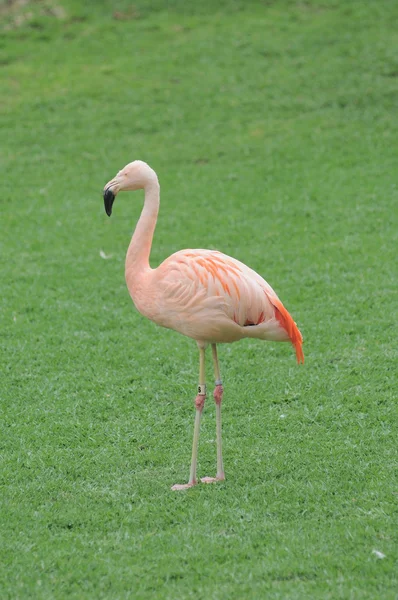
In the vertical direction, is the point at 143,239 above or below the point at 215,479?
above

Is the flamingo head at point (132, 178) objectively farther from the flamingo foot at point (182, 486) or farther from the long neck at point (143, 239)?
the flamingo foot at point (182, 486)

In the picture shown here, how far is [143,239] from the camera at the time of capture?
5121 millimetres

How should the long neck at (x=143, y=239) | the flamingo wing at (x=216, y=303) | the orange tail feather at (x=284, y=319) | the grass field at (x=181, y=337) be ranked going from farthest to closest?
the long neck at (x=143, y=239), the orange tail feather at (x=284, y=319), the flamingo wing at (x=216, y=303), the grass field at (x=181, y=337)

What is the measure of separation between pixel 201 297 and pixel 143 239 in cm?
57

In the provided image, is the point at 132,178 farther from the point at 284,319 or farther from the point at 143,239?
the point at 284,319

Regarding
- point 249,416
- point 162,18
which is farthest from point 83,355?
point 162,18

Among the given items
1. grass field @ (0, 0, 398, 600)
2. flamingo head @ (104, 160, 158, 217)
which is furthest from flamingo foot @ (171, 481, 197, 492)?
flamingo head @ (104, 160, 158, 217)

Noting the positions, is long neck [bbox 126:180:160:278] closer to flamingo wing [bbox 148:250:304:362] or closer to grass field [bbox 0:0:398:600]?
flamingo wing [bbox 148:250:304:362]

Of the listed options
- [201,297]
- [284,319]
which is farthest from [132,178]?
[284,319]

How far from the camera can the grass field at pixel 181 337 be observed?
4.28 meters

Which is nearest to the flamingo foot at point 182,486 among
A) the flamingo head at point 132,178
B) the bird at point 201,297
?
the bird at point 201,297

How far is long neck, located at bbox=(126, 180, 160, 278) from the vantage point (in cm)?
507

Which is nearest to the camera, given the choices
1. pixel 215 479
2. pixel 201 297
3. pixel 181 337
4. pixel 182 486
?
pixel 201 297

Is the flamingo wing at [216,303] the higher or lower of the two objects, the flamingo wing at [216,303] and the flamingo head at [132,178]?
the lower
